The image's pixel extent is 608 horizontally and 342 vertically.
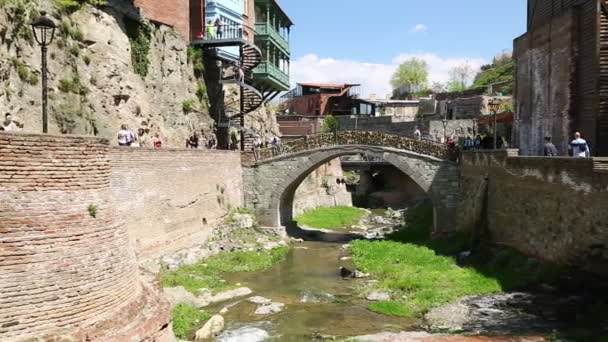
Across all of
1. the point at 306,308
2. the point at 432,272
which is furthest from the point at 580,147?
the point at 306,308

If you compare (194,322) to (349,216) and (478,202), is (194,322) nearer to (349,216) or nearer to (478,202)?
(478,202)

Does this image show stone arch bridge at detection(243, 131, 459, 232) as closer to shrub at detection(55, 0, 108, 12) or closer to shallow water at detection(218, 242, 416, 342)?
shallow water at detection(218, 242, 416, 342)

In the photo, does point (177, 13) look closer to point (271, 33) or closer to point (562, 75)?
point (271, 33)

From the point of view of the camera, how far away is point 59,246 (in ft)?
28.5

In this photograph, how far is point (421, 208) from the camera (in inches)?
1310

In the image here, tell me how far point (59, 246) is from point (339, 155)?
19.4 m

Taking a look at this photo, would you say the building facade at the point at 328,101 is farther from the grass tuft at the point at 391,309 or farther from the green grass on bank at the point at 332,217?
the grass tuft at the point at 391,309

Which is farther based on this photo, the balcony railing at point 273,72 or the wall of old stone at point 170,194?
the balcony railing at point 273,72

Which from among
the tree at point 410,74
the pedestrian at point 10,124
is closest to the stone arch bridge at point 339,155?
the pedestrian at point 10,124

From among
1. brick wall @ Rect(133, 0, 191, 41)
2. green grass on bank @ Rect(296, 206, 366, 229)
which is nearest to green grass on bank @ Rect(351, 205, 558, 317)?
green grass on bank @ Rect(296, 206, 366, 229)

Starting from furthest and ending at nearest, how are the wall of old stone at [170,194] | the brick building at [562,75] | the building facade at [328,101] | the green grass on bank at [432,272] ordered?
the building facade at [328,101], the brick building at [562,75], the wall of old stone at [170,194], the green grass on bank at [432,272]

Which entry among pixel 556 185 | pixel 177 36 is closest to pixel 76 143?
pixel 556 185

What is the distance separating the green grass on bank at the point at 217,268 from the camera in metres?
17.9

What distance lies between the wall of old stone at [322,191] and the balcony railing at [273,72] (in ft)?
21.1
